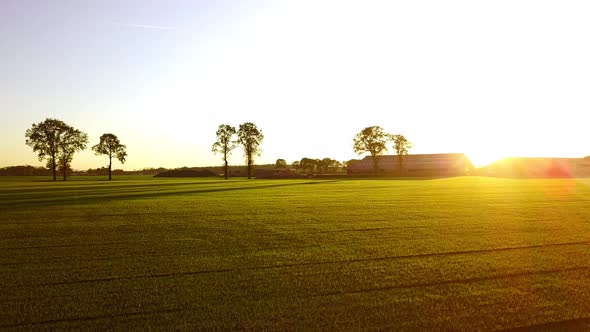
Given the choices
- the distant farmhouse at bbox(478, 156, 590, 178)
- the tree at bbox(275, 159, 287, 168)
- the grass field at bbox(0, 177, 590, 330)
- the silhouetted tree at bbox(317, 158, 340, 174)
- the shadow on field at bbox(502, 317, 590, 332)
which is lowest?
the shadow on field at bbox(502, 317, 590, 332)

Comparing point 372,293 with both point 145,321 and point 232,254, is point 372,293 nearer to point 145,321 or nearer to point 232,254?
point 145,321

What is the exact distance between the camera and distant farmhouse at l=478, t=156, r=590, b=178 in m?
113

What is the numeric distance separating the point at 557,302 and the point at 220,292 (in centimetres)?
502

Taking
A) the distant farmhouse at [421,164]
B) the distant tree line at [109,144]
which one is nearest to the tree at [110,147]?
the distant tree line at [109,144]

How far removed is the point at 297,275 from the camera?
8.27 metres

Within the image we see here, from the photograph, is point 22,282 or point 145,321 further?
point 22,282

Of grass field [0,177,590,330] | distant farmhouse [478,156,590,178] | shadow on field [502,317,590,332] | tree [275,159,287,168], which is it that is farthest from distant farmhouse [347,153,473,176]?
shadow on field [502,317,590,332]

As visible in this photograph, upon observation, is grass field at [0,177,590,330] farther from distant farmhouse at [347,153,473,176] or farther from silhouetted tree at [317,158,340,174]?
silhouetted tree at [317,158,340,174]

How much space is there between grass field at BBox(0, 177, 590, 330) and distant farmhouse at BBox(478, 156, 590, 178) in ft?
353

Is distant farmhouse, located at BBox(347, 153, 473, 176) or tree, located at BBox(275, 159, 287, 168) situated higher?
tree, located at BBox(275, 159, 287, 168)

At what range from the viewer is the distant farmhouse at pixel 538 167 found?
370 feet

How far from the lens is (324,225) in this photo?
1509 cm

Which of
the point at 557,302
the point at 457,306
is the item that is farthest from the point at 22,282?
the point at 557,302

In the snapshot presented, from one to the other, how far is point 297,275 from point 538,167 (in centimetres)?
12764
